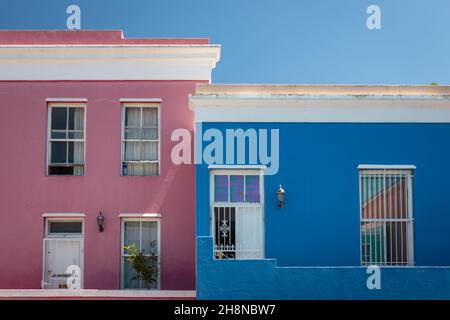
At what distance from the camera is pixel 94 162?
45.8 feet

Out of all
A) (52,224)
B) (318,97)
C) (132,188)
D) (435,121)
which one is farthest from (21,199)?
(435,121)

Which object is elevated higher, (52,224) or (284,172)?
(284,172)

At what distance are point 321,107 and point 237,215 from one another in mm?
2712

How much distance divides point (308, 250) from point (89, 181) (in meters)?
5.11

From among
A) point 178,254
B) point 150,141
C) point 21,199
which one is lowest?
point 178,254

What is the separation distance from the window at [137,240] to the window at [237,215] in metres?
2.11

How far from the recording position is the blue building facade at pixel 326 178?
482 inches

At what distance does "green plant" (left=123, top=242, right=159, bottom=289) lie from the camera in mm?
13312

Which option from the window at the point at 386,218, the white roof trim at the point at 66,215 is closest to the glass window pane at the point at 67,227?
the white roof trim at the point at 66,215

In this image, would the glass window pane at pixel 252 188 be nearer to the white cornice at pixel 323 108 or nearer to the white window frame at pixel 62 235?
the white cornice at pixel 323 108

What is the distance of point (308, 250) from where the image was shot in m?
12.2

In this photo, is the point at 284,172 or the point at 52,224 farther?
the point at 52,224

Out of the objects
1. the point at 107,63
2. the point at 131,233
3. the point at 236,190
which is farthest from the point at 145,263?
the point at 107,63

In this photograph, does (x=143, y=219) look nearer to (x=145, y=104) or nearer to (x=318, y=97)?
(x=145, y=104)
